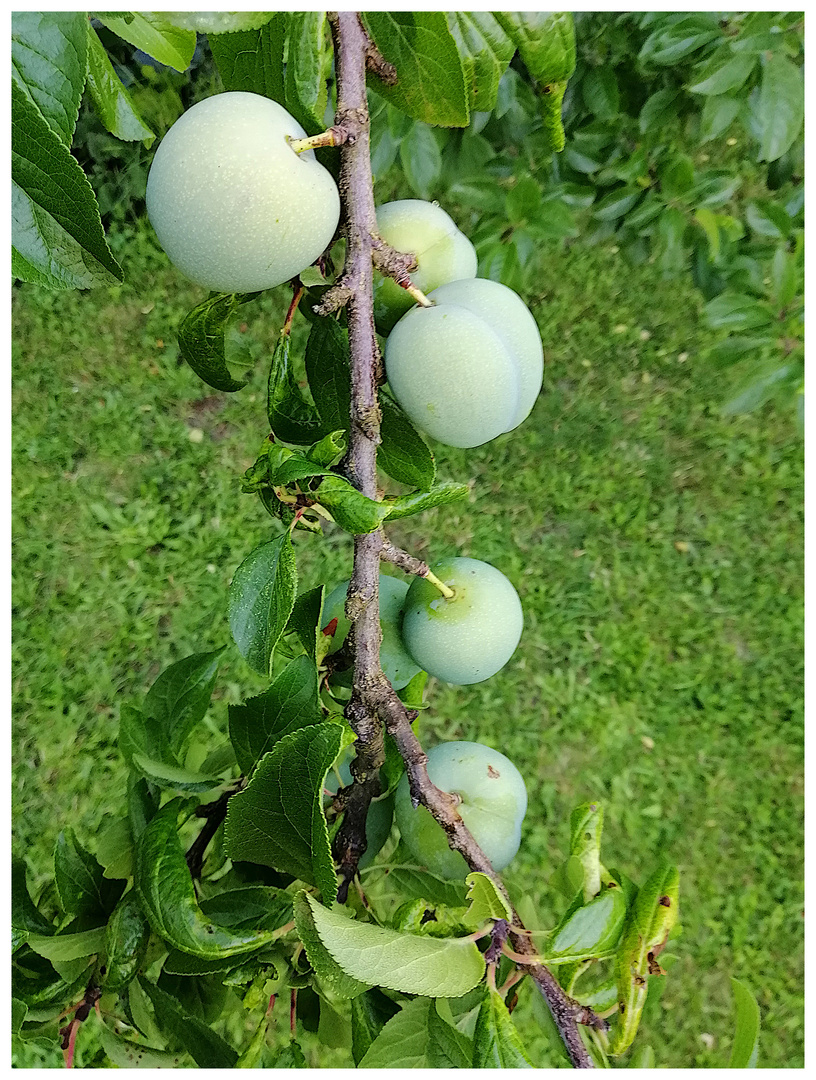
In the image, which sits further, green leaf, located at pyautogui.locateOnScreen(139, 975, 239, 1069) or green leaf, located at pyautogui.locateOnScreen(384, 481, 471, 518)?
green leaf, located at pyautogui.locateOnScreen(139, 975, 239, 1069)

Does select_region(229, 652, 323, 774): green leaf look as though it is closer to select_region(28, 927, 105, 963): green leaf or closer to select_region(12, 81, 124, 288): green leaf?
A: select_region(28, 927, 105, 963): green leaf

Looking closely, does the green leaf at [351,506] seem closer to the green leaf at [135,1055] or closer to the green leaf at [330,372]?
the green leaf at [330,372]

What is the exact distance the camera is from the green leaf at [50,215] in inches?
26.9

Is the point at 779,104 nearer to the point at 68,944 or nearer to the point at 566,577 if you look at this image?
the point at 566,577

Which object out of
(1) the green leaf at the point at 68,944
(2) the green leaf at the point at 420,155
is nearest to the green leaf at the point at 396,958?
(1) the green leaf at the point at 68,944

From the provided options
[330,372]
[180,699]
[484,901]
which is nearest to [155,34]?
[330,372]

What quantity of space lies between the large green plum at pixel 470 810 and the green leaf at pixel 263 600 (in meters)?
0.32

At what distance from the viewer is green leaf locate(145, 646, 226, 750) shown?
1.12 m

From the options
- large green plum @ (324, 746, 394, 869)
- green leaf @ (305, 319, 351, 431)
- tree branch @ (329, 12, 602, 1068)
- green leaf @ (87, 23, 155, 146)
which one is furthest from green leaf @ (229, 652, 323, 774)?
green leaf @ (87, 23, 155, 146)

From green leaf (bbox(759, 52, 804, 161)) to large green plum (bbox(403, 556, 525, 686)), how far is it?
1074mm

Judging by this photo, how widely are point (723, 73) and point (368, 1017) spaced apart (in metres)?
1.60

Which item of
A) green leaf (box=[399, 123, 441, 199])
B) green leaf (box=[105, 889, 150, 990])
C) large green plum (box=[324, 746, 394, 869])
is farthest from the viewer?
green leaf (box=[399, 123, 441, 199])

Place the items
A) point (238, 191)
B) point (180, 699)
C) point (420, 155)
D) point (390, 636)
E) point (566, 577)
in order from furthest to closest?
point (566, 577) → point (420, 155) → point (180, 699) → point (390, 636) → point (238, 191)

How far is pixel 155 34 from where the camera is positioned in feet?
2.62
